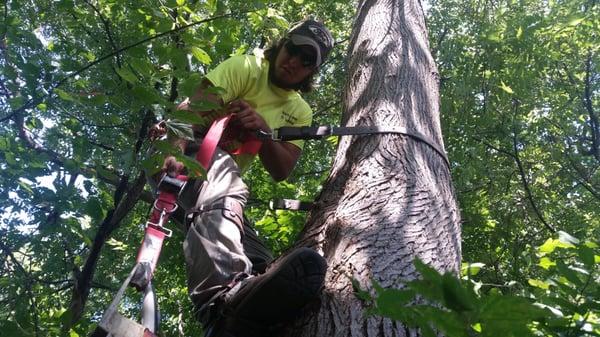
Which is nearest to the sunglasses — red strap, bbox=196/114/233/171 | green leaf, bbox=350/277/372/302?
red strap, bbox=196/114/233/171

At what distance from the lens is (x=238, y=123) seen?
2508 mm

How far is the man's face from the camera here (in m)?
2.75

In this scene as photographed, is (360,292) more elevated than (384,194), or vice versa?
(384,194)

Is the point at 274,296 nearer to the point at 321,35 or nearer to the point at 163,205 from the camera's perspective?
the point at 163,205

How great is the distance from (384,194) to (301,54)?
979 mm

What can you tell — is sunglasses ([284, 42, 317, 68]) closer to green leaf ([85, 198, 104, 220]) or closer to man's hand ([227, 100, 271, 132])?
man's hand ([227, 100, 271, 132])

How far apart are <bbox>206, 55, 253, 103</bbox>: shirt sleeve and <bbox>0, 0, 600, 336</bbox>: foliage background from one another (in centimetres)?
11

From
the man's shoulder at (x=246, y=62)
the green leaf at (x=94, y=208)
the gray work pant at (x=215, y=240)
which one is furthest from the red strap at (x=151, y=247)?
the green leaf at (x=94, y=208)

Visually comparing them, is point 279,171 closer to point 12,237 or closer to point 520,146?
point 12,237

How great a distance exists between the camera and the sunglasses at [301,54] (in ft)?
9.00

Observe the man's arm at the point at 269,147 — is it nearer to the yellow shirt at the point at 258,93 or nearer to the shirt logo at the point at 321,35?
the yellow shirt at the point at 258,93

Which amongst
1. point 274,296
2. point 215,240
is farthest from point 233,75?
point 274,296

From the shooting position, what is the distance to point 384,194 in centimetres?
216

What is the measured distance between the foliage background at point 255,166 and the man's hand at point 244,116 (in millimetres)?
241
